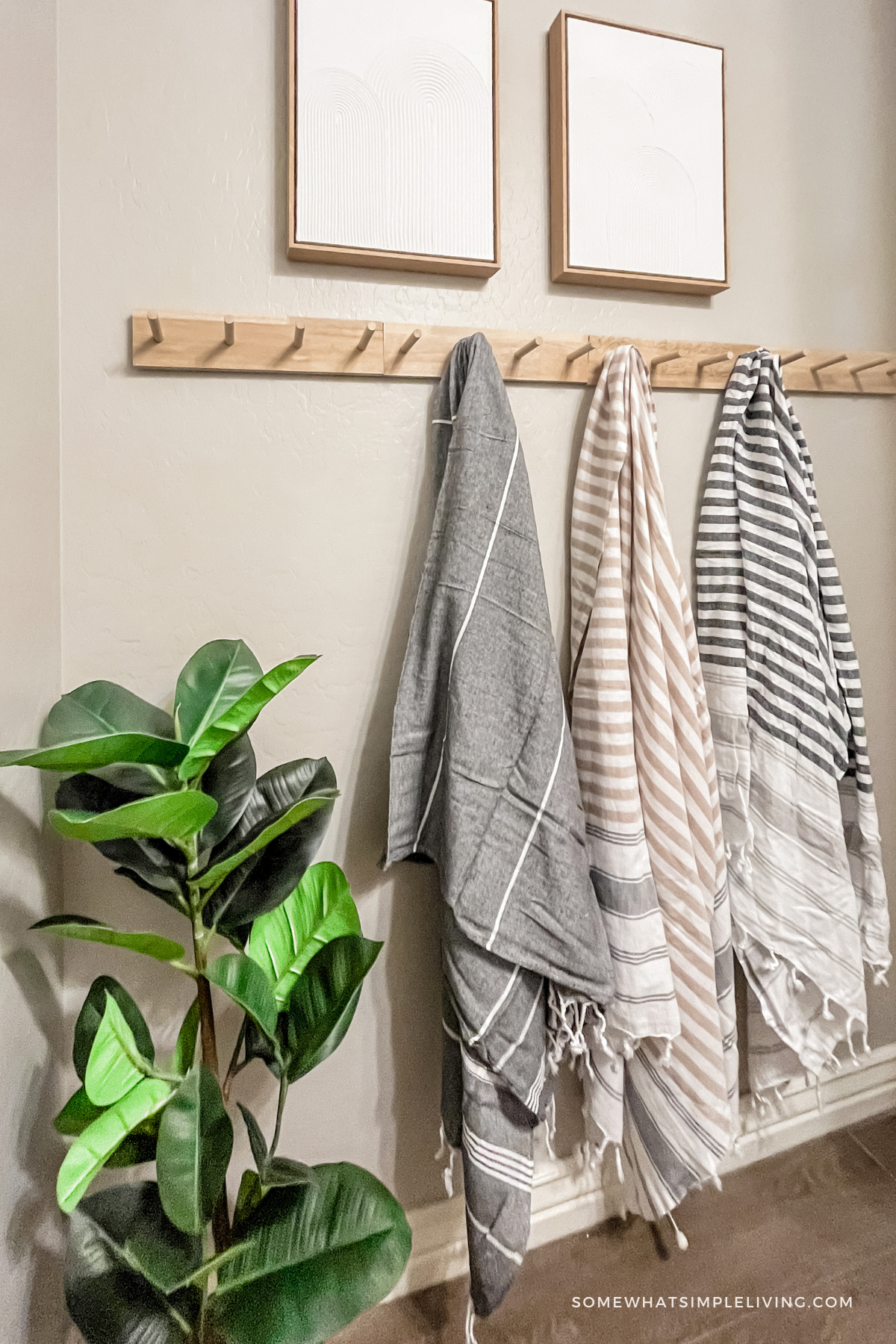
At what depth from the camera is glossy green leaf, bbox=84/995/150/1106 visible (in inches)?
27.1

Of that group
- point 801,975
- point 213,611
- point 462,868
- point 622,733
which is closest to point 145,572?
point 213,611

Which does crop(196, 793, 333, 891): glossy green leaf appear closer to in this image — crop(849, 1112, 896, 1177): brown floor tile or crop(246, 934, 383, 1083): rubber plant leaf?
crop(246, 934, 383, 1083): rubber plant leaf

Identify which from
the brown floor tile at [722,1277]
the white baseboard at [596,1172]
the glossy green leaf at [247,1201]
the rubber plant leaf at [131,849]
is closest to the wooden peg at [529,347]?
the rubber plant leaf at [131,849]

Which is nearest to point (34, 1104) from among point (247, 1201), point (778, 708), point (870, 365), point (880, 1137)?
point (247, 1201)

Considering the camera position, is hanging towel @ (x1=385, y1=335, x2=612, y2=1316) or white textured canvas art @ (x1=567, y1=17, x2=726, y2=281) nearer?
hanging towel @ (x1=385, y1=335, x2=612, y2=1316)

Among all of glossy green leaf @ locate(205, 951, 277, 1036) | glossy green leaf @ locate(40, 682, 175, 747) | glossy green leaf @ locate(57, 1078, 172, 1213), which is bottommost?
glossy green leaf @ locate(57, 1078, 172, 1213)

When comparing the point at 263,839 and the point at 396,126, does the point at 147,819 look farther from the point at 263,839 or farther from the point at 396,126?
the point at 396,126

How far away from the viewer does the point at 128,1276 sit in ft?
2.35

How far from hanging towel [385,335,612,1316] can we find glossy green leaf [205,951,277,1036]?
0.25 metres

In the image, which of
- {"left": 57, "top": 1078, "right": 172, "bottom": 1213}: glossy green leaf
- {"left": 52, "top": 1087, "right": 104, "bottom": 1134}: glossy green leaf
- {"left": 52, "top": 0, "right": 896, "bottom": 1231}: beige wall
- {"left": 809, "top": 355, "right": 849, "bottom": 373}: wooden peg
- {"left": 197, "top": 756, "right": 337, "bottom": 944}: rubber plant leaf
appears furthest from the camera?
{"left": 809, "top": 355, "right": 849, "bottom": 373}: wooden peg

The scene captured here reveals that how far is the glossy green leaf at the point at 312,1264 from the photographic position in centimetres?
69

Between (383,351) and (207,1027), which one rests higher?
(383,351)

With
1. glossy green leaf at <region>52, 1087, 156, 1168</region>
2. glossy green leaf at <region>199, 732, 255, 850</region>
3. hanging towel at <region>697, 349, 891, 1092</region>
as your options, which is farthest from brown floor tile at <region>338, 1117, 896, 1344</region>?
glossy green leaf at <region>199, 732, 255, 850</region>

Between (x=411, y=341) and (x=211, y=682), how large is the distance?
52 centimetres
